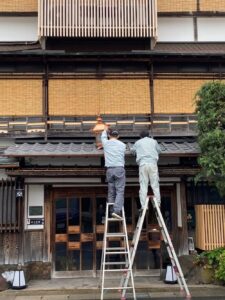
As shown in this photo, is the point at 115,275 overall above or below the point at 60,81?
Result: below

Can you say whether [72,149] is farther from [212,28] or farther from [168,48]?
[212,28]

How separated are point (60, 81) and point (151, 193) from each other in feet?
15.7

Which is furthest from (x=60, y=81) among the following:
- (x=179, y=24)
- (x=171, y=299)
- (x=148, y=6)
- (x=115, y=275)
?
(x=171, y=299)

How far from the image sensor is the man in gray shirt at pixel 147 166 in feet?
35.2

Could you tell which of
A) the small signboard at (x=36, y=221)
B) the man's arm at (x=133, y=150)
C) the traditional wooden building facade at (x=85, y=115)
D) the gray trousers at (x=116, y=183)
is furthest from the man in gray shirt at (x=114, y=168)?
the small signboard at (x=36, y=221)

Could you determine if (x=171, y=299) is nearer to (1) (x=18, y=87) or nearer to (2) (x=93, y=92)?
(2) (x=93, y=92)

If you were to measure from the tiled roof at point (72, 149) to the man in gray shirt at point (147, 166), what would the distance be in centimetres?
75

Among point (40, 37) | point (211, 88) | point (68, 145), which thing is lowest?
point (68, 145)

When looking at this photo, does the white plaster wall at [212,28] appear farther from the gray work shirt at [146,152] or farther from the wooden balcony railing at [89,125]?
the gray work shirt at [146,152]

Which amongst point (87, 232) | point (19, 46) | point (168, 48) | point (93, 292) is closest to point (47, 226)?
point (87, 232)

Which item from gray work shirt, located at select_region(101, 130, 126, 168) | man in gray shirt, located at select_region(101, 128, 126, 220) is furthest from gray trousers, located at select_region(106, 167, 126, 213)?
gray work shirt, located at select_region(101, 130, 126, 168)

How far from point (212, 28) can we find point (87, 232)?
8.13 meters

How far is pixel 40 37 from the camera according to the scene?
45.9ft

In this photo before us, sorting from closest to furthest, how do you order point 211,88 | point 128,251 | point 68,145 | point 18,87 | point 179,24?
1. point 128,251
2. point 211,88
3. point 68,145
4. point 18,87
5. point 179,24
